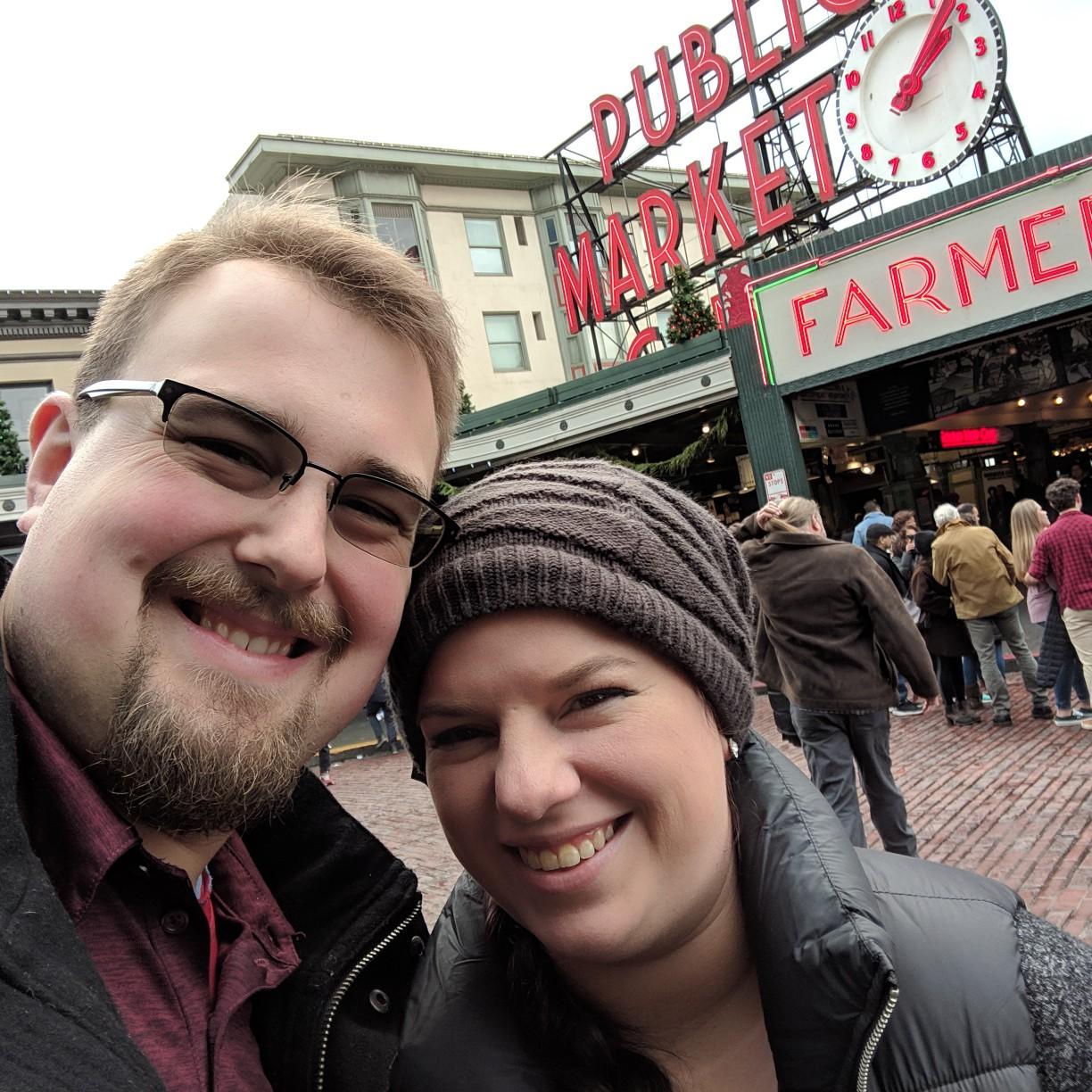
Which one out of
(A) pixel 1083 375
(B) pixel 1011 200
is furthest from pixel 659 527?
(A) pixel 1083 375

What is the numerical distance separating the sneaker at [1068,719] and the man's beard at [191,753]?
7636mm

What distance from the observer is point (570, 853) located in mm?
1377

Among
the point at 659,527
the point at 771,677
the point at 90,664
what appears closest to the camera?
the point at 90,664

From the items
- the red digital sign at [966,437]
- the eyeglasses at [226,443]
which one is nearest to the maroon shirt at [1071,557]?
the eyeglasses at [226,443]

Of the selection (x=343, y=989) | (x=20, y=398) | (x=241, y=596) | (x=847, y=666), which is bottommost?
(x=847, y=666)

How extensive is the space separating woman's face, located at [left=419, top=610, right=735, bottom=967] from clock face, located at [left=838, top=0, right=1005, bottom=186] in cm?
1354

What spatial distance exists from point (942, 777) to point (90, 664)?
656 cm

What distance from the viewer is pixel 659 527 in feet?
→ 5.24

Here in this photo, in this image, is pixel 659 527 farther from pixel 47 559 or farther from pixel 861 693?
pixel 861 693

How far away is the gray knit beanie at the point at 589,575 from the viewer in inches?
57.0

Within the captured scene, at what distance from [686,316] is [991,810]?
10882 mm

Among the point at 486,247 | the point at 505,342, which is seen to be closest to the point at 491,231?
the point at 486,247

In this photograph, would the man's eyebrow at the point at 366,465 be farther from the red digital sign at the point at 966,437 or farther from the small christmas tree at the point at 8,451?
the small christmas tree at the point at 8,451

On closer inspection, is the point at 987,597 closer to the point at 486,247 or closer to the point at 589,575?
the point at 589,575
